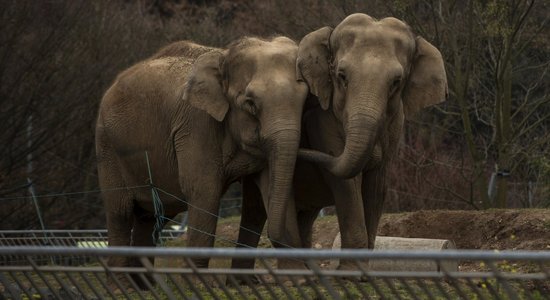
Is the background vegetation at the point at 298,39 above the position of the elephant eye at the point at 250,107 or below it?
below

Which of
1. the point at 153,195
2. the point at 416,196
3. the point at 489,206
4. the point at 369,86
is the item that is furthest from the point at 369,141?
the point at 416,196

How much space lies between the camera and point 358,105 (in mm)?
13352

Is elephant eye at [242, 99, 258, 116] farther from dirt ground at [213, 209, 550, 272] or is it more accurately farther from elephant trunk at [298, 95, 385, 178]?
dirt ground at [213, 209, 550, 272]

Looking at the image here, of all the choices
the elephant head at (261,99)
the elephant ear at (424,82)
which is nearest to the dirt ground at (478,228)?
the elephant ear at (424,82)

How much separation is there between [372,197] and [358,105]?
1.62 m

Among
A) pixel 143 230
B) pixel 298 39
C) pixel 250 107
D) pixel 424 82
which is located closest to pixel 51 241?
pixel 143 230

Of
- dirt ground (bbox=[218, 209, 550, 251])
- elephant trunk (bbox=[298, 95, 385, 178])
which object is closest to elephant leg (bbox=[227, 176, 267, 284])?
elephant trunk (bbox=[298, 95, 385, 178])

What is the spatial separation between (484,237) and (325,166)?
16.1 ft

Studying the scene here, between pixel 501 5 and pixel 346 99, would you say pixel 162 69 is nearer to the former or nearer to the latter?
pixel 346 99

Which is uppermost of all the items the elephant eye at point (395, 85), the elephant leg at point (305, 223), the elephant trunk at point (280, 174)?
the elephant eye at point (395, 85)

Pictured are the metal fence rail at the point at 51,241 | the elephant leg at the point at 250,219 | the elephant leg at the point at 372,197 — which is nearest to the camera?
the elephant leg at the point at 372,197

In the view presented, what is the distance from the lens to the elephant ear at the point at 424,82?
560 inches

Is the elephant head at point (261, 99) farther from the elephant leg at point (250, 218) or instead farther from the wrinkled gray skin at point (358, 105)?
the elephant leg at point (250, 218)

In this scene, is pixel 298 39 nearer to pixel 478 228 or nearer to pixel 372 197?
pixel 478 228
